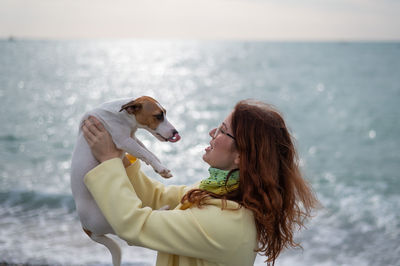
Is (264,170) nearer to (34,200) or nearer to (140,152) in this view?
(140,152)

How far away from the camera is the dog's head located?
2.17 metres

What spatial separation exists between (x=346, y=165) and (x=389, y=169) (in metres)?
0.93

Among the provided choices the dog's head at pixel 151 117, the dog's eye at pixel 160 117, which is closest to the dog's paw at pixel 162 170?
the dog's head at pixel 151 117

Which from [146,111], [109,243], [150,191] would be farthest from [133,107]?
[109,243]

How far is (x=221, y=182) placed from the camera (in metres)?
1.96

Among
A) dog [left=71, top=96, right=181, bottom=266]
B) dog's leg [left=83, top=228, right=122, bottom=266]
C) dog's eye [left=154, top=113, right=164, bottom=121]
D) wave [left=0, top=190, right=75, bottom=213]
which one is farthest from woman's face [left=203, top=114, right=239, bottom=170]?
wave [left=0, top=190, right=75, bottom=213]

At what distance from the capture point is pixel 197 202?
191 centimetres

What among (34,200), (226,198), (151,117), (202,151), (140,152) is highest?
(151,117)

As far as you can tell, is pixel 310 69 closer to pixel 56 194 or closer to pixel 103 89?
pixel 103 89

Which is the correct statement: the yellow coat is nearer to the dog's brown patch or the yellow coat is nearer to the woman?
the woman

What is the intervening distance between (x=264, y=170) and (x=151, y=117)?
0.69 m

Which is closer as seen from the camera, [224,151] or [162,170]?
[224,151]

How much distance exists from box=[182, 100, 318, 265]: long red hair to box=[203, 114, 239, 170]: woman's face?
0.11 feet

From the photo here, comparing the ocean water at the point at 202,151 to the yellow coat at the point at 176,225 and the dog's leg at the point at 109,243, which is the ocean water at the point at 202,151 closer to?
the yellow coat at the point at 176,225
